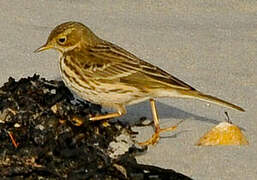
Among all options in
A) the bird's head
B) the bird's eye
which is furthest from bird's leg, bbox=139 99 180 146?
the bird's eye

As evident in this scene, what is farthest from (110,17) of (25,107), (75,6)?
(25,107)

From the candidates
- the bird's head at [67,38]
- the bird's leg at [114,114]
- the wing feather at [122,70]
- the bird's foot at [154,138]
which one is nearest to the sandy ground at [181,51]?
the bird's foot at [154,138]

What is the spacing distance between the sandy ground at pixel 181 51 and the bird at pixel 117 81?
13.8 inches

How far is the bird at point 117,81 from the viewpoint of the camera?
805 cm

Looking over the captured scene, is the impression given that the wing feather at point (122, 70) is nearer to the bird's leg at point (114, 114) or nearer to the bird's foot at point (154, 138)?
the bird's leg at point (114, 114)

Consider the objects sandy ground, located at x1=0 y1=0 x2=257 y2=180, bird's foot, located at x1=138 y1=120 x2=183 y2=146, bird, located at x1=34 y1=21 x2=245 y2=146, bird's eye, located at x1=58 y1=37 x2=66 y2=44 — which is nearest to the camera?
sandy ground, located at x1=0 y1=0 x2=257 y2=180

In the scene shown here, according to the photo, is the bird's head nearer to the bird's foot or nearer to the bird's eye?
the bird's eye

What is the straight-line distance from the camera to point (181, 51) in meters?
10.4

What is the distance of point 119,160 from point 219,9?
4677 mm

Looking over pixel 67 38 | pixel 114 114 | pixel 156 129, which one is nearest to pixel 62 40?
pixel 67 38

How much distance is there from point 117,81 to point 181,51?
234cm

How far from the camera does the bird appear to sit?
317 inches

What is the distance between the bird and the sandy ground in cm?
35

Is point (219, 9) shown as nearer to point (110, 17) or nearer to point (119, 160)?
point (110, 17)
